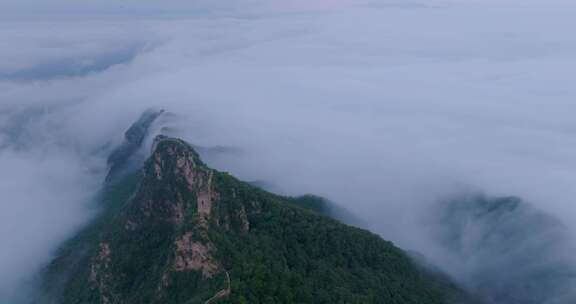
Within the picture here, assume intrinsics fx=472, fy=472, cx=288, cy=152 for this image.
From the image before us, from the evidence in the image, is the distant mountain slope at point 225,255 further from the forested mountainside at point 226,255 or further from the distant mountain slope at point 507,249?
the distant mountain slope at point 507,249

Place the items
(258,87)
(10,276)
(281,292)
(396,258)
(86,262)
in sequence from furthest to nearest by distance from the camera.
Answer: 1. (258,87)
2. (10,276)
3. (86,262)
4. (396,258)
5. (281,292)

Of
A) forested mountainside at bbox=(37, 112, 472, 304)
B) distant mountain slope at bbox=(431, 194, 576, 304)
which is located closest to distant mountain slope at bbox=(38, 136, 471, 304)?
forested mountainside at bbox=(37, 112, 472, 304)

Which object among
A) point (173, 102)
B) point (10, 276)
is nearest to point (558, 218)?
point (10, 276)

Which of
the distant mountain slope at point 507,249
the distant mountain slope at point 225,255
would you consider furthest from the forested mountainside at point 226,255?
the distant mountain slope at point 507,249

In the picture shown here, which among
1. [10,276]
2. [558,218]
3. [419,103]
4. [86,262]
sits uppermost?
[419,103]

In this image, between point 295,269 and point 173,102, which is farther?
point 173,102

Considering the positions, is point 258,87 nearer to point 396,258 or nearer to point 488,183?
point 488,183

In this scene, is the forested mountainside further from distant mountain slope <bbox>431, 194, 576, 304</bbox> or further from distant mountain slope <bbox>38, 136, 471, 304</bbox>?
distant mountain slope <bbox>431, 194, 576, 304</bbox>
